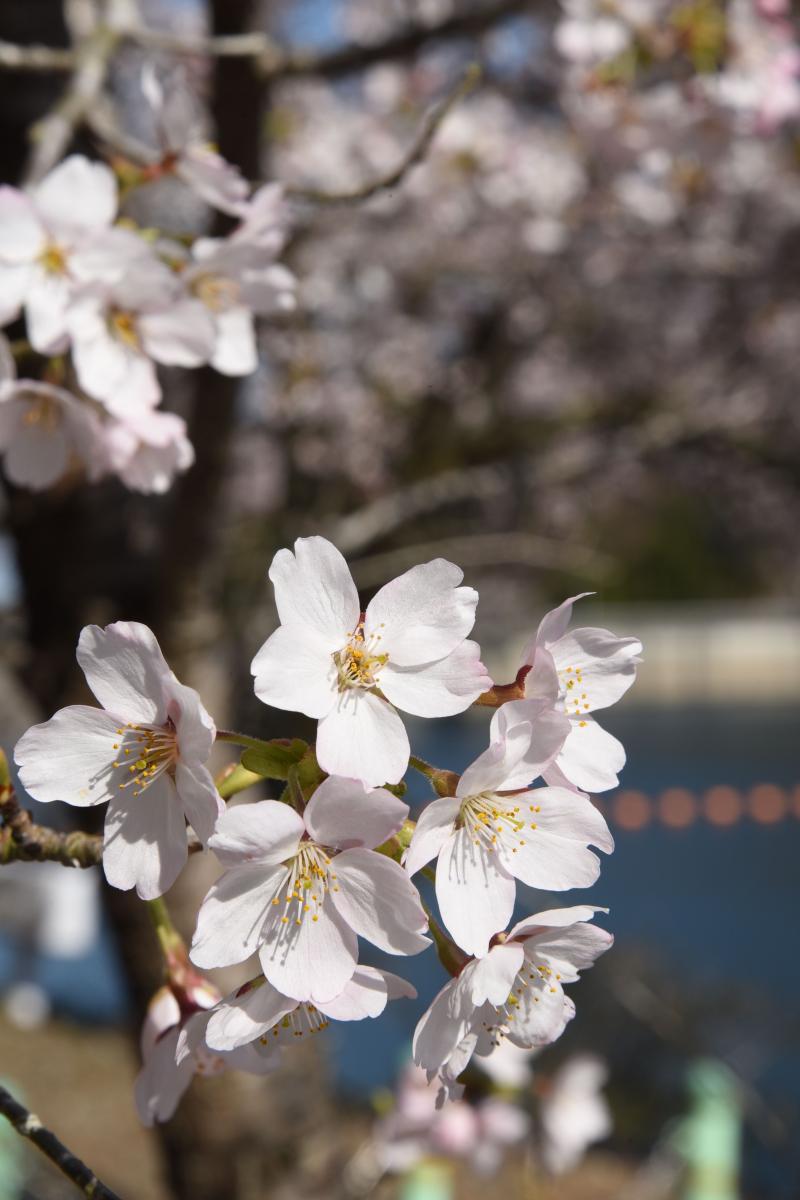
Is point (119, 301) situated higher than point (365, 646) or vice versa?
point (119, 301)

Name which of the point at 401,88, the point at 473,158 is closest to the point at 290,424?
the point at 473,158

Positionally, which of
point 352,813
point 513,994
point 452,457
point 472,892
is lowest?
point 452,457

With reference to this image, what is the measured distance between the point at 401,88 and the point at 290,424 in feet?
5.16

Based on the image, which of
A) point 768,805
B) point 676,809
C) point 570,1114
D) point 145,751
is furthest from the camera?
point 768,805

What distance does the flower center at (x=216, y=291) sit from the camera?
3.98 ft

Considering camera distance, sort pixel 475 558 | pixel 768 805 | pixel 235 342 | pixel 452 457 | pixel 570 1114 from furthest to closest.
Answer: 1. pixel 768 805
2. pixel 452 457
3. pixel 570 1114
4. pixel 475 558
5. pixel 235 342

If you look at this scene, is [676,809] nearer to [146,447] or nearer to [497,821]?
[146,447]

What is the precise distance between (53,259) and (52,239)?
0.7 inches

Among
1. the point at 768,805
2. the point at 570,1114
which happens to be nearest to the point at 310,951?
the point at 570,1114

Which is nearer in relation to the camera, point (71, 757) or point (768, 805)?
point (71, 757)

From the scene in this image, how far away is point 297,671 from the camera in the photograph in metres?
0.75

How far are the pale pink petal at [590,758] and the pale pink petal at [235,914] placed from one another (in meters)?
0.21

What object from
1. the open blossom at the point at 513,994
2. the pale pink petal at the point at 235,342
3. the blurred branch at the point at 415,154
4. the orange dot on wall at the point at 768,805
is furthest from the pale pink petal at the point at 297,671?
the orange dot on wall at the point at 768,805

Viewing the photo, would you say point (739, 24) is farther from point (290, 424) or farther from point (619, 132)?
point (290, 424)
